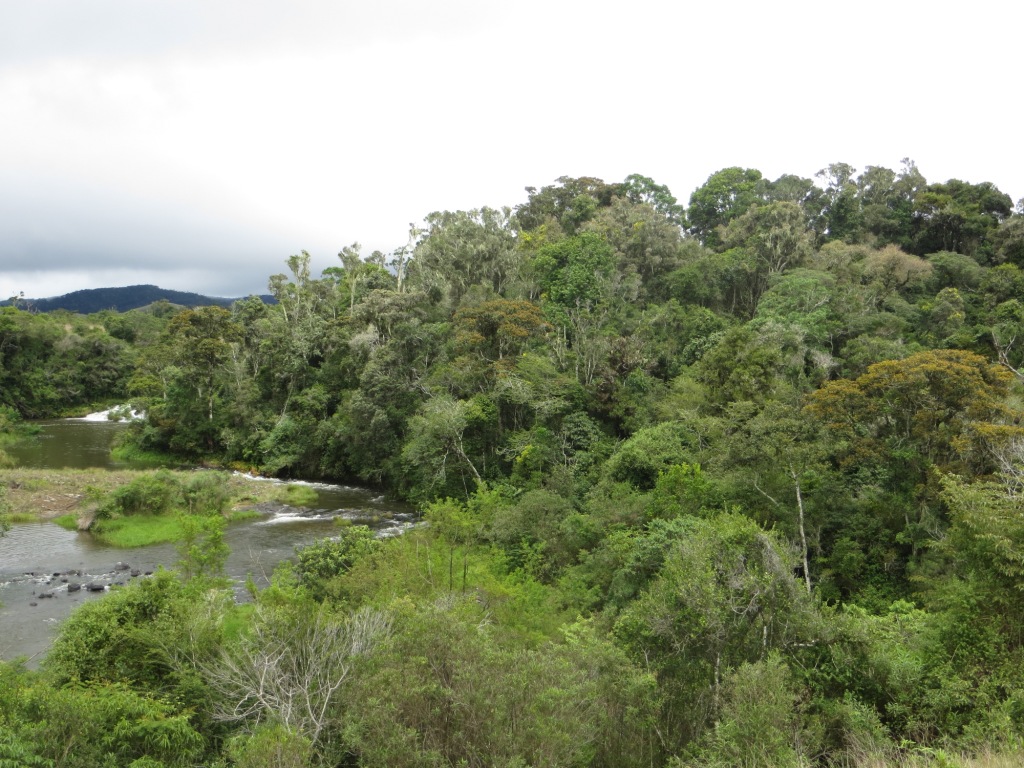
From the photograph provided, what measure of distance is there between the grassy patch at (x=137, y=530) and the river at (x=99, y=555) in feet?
1.56

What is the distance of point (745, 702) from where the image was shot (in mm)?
8023

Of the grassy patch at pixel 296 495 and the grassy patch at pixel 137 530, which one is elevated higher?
the grassy patch at pixel 137 530

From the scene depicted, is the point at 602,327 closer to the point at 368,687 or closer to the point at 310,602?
the point at 310,602

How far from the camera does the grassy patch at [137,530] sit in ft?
81.2

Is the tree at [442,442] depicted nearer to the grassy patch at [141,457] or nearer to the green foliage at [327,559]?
the green foliage at [327,559]

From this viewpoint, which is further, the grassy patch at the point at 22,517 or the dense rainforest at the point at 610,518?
the grassy patch at the point at 22,517

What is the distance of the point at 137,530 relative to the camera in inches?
1016

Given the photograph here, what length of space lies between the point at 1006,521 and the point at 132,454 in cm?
4696

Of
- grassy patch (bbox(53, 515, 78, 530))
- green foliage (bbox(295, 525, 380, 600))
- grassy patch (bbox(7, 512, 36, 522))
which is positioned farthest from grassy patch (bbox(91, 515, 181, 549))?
green foliage (bbox(295, 525, 380, 600))

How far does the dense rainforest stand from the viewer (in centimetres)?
830

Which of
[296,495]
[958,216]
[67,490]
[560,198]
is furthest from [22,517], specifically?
[958,216]

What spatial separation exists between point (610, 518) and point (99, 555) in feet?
64.9

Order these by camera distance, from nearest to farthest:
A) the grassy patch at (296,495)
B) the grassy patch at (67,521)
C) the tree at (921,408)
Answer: the tree at (921,408) < the grassy patch at (67,521) < the grassy patch at (296,495)

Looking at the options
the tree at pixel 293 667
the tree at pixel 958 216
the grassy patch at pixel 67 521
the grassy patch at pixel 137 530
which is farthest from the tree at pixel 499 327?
the tree at pixel 958 216
